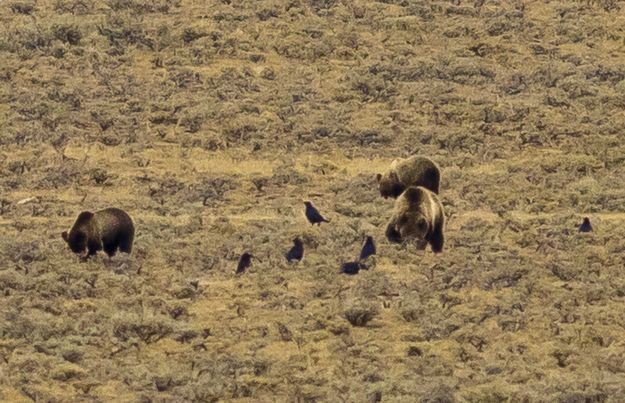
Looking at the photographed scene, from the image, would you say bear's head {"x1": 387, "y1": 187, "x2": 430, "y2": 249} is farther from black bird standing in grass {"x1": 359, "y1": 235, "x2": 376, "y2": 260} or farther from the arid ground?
black bird standing in grass {"x1": 359, "y1": 235, "x2": 376, "y2": 260}

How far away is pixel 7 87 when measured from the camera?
22.7 m

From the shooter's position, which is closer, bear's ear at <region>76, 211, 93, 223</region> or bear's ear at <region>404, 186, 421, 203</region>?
bear's ear at <region>76, 211, 93, 223</region>

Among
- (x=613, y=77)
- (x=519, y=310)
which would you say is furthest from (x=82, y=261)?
(x=613, y=77)

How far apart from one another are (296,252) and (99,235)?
88.1 inches

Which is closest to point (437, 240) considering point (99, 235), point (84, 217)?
point (99, 235)

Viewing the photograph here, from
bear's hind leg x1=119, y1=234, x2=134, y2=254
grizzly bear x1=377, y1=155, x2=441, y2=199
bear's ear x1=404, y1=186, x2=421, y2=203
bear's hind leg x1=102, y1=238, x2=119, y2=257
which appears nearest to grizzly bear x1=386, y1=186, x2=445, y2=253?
bear's ear x1=404, y1=186, x2=421, y2=203

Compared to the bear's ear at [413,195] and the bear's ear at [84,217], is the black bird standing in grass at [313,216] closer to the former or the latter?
the bear's ear at [413,195]

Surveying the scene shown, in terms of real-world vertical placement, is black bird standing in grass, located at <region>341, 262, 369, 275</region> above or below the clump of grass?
below

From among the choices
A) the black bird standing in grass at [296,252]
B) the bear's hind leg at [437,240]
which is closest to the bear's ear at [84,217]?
the black bird standing in grass at [296,252]

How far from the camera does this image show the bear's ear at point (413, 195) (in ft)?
54.4

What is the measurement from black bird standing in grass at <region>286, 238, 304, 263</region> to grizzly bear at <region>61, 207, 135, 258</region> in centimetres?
183

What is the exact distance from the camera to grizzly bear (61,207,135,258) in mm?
16203

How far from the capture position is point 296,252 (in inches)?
637

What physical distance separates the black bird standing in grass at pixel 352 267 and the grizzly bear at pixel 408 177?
269 centimetres
